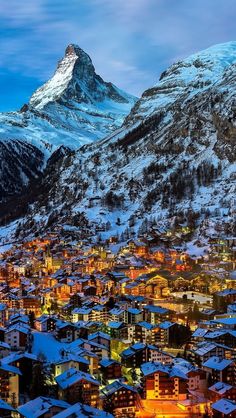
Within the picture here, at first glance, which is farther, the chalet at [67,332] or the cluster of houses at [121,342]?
the chalet at [67,332]

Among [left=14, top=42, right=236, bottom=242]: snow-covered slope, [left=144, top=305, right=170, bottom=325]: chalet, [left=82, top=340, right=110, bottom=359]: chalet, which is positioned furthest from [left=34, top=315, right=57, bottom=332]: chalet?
[left=14, top=42, right=236, bottom=242]: snow-covered slope

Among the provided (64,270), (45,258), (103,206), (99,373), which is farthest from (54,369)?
(103,206)

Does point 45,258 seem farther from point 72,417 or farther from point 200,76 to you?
point 200,76

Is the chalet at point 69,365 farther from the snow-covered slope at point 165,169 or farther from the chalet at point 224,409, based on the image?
the snow-covered slope at point 165,169

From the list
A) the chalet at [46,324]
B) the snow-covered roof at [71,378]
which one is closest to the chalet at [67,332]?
the chalet at [46,324]

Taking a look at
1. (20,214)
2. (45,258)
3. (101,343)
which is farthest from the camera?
(20,214)

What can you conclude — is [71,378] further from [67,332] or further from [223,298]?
[223,298]

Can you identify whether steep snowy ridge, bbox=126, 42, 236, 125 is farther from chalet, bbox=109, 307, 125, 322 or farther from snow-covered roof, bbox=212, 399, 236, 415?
snow-covered roof, bbox=212, 399, 236, 415
